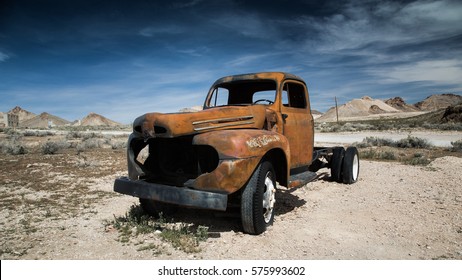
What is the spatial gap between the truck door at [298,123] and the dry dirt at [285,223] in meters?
0.88

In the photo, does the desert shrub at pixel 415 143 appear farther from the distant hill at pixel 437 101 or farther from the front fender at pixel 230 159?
the distant hill at pixel 437 101

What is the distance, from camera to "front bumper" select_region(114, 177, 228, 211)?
139 inches

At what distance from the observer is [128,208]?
5496mm

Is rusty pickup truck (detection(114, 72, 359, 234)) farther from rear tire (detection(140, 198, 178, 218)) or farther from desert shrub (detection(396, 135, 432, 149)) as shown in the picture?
desert shrub (detection(396, 135, 432, 149))

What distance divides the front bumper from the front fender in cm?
11

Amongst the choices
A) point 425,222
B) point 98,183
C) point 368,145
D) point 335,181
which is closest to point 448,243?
point 425,222

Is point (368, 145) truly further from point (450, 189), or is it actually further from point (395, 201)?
point (395, 201)

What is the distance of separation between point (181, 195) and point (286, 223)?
177 centimetres

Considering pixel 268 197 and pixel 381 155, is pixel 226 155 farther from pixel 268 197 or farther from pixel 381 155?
pixel 381 155

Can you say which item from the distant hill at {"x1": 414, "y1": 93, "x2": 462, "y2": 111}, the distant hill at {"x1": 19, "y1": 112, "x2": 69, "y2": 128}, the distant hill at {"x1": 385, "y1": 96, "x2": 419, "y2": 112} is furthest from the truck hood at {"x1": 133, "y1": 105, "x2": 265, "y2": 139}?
the distant hill at {"x1": 414, "y1": 93, "x2": 462, "y2": 111}

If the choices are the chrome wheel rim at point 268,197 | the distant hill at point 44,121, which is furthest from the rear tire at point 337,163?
the distant hill at point 44,121

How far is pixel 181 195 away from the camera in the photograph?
11.9 ft

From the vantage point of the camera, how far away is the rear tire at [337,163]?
23.9 feet

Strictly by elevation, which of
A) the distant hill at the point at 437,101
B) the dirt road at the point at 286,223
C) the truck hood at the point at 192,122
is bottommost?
the dirt road at the point at 286,223
